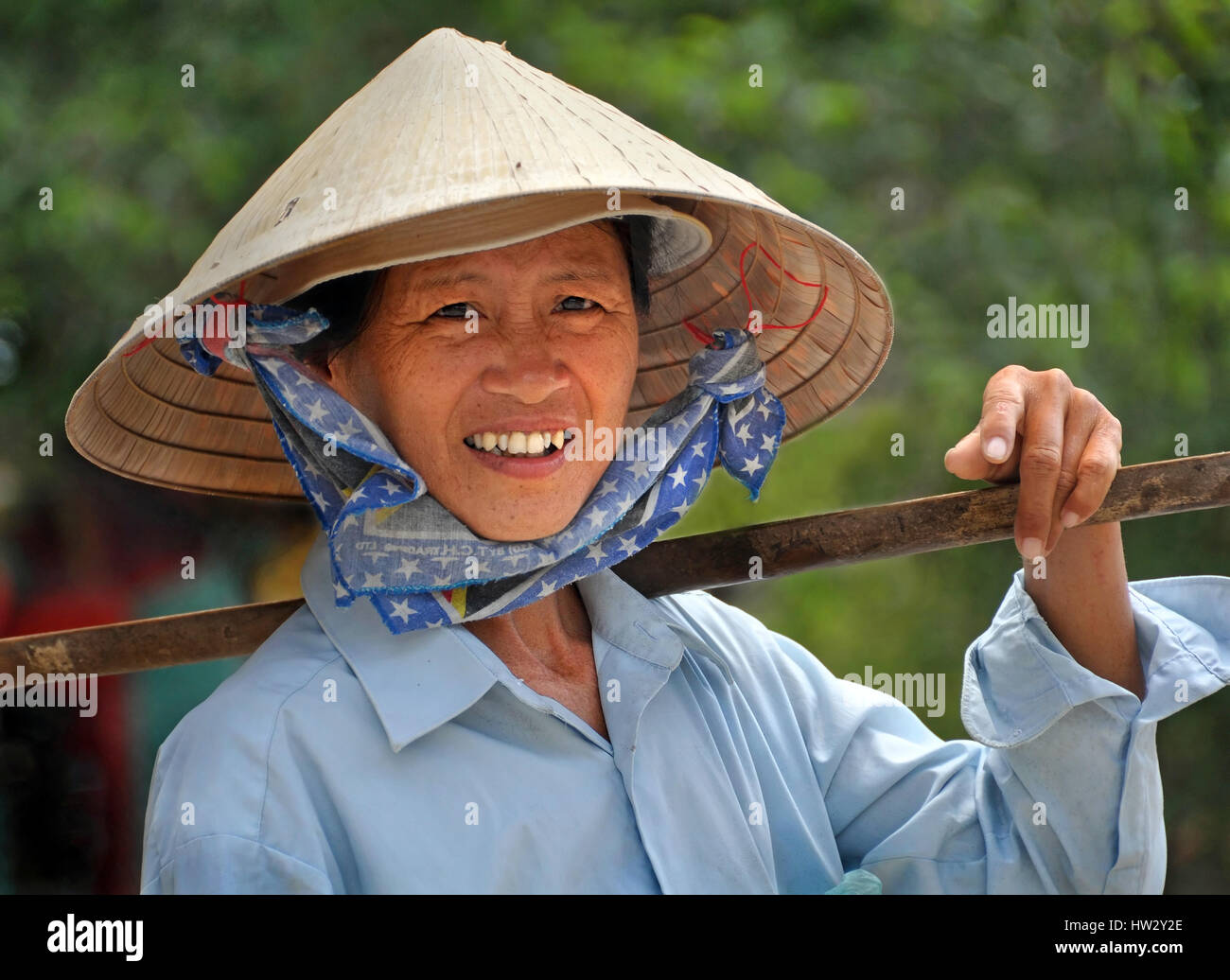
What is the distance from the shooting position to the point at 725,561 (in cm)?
181

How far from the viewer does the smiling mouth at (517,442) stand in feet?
5.16

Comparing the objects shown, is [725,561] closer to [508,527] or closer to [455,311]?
[508,527]

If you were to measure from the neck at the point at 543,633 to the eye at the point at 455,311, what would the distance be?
0.41 m

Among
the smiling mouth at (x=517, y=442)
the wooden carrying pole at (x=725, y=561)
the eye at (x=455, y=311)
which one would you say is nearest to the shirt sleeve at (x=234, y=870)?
the wooden carrying pole at (x=725, y=561)

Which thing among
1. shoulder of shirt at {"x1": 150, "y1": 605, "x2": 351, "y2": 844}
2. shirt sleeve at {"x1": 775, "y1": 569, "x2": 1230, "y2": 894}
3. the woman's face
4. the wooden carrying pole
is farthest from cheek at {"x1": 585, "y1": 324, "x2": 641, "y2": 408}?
shirt sleeve at {"x1": 775, "y1": 569, "x2": 1230, "y2": 894}

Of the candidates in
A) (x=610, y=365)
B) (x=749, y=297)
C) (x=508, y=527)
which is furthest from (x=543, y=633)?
(x=749, y=297)

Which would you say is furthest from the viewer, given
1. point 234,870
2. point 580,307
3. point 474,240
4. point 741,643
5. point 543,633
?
point 741,643

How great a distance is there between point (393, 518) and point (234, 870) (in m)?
0.44

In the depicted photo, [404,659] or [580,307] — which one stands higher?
[580,307]

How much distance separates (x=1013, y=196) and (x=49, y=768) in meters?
3.04

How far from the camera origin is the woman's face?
1567 mm

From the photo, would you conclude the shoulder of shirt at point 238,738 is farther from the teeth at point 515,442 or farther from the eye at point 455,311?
the eye at point 455,311
